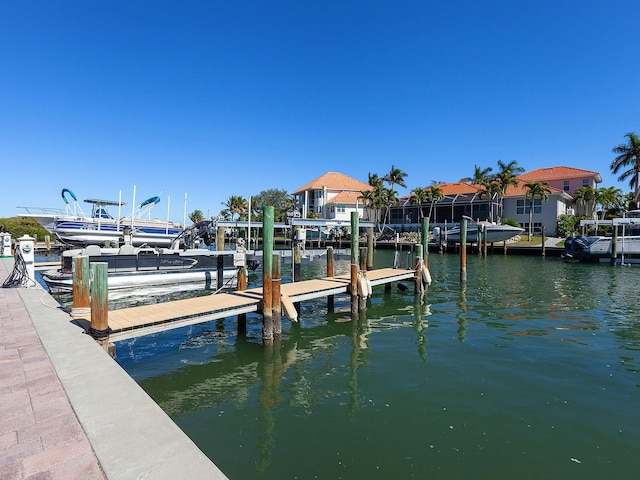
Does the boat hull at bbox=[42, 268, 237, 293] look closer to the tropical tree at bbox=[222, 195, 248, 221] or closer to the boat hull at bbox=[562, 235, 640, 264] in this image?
the boat hull at bbox=[562, 235, 640, 264]

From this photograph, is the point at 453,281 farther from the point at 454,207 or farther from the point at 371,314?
the point at 454,207

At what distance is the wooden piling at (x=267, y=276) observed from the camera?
33.3 feet

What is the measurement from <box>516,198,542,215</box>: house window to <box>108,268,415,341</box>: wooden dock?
5166cm

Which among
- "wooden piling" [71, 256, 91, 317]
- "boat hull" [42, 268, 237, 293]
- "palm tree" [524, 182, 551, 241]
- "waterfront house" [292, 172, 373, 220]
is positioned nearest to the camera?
"wooden piling" [71, 256, 91, 317]

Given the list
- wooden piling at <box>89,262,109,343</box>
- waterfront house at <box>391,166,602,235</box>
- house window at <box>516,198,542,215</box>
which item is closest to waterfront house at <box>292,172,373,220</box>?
waterfront house at <box>391,166,602,235</box>

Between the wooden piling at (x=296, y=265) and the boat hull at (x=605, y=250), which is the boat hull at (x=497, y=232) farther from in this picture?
the wooden piling at (x=296, y=265)

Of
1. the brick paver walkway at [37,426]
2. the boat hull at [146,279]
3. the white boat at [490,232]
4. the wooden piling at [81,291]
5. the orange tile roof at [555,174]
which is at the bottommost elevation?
the boat hull at [146,279]

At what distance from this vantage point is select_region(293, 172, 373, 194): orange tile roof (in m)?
84.3

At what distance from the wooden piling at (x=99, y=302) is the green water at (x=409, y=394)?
4.96 feet

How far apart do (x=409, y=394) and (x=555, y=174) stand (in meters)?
67.8

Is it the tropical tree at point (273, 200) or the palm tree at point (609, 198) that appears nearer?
the palm tree at point (609, 198)

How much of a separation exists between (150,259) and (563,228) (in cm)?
5283

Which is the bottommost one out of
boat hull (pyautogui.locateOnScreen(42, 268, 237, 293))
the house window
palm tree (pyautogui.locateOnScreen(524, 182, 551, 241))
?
boat hull (pyautogui.locateOnScreen(42, 268, 237, 293))

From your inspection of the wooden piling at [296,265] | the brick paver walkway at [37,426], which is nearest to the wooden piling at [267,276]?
the brick paver walkway at [37,426]
